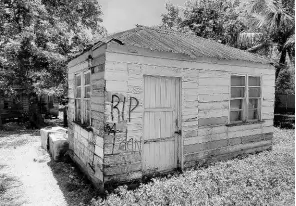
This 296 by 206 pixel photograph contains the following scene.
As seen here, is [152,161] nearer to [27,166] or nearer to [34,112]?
[27,166]

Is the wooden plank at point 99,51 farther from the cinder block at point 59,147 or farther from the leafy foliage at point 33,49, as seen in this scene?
the leafy foliage at point 33,49

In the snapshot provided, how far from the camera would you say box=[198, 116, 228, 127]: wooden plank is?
21.7 ft

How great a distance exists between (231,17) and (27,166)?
1938 centimetres

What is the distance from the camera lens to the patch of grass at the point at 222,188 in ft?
15.2

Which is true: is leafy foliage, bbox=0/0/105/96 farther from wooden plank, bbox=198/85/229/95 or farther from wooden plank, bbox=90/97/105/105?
wooden plank, bbox=198/85/229/95

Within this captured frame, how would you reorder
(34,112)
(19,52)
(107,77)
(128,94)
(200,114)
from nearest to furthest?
(107,77), (128,94), (200,114), (19,52), (34,112)

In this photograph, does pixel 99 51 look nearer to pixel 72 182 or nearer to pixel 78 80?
pixel 78 80

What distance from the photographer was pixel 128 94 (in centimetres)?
534

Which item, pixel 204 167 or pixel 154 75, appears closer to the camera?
pixel 154 75

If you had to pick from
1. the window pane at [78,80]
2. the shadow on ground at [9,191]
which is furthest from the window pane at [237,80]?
the shadow on ground at [9,191]

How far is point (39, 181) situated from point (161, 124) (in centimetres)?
374

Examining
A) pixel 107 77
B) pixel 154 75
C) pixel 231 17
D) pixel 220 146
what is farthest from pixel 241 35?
pixel 107 77

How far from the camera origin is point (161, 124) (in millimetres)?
6059

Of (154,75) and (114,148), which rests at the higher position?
(154,75)
